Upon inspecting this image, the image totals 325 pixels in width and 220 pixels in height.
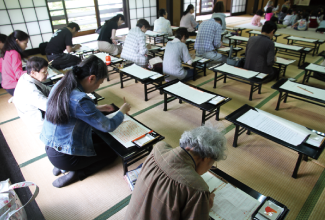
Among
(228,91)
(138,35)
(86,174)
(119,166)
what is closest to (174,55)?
(138,35)

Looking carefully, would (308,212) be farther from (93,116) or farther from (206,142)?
(93,116)

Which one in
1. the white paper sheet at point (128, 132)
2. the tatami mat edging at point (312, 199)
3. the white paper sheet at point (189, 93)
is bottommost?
the tatami mat edging at point (312, 199)

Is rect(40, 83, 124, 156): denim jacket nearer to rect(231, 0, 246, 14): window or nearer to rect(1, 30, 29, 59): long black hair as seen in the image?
rect(1, 30, 29, 59): long black hair

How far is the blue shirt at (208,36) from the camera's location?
14.3 ft

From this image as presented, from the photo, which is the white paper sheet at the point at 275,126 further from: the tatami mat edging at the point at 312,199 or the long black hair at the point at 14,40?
the long black hair at the point at 14,40

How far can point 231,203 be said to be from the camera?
1.35 metres

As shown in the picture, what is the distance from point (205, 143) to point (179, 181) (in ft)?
0.79

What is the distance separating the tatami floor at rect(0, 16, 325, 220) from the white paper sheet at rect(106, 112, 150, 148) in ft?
1.52

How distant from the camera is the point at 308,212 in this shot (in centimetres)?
177

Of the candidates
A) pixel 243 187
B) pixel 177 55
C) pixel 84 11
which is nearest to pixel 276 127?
pixel 243 187

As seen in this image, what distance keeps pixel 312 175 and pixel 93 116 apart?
85.4 inches

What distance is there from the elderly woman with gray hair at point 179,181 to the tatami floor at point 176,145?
0.26m

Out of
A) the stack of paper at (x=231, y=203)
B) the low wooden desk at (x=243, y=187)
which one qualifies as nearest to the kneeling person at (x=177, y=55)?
the low wooden desk at (x=243, y=187)

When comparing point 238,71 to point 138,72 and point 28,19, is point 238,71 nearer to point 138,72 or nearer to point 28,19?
point 138,72
